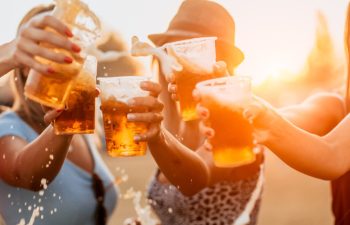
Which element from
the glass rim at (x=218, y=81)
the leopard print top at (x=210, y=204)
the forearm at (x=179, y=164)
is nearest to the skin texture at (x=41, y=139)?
the glass rim at (x=218, y=81)

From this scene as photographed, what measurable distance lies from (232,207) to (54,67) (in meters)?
1.10

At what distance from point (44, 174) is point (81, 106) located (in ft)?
1.73

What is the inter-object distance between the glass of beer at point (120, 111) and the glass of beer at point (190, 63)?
17 cm

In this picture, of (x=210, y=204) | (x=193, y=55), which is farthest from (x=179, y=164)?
(x=193, y=55)

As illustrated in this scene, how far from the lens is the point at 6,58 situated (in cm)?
162

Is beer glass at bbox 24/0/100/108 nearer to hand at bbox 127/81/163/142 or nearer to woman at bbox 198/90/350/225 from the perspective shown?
hand at bbox 127/81/163/142

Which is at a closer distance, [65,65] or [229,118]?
[65,65]

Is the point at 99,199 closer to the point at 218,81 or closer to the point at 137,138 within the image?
the point at 137,138

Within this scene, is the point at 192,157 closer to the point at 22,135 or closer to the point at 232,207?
the point at 232,207

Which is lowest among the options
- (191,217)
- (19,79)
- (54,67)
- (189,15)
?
(191,217)

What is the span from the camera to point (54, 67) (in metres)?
1.51

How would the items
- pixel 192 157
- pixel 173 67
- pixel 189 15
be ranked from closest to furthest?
pixel 173 67 → pixel 192 157 → pixel 189 15

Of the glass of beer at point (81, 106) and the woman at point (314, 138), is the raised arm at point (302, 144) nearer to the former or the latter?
the woman at point (314, 138)

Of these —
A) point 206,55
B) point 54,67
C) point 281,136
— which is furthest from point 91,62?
point 281,136
